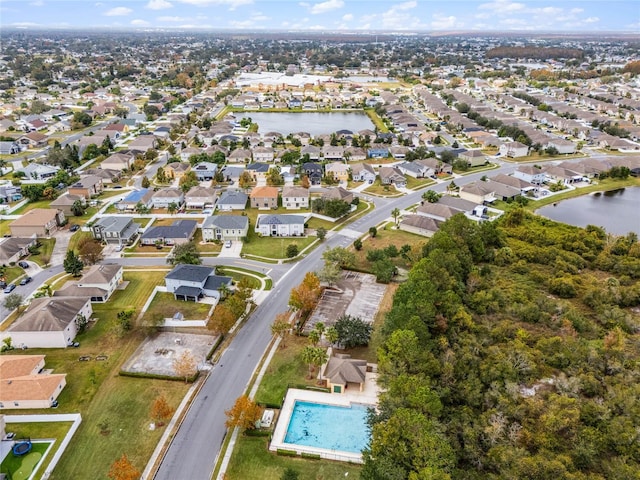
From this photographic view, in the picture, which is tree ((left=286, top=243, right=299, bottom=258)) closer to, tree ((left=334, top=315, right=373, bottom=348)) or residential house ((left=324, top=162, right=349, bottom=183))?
tree ((left=334, top=315, right=373, bottom=348))

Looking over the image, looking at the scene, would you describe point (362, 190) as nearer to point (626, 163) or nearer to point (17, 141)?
point (626, 163)

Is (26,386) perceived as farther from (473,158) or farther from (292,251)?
(473,158)

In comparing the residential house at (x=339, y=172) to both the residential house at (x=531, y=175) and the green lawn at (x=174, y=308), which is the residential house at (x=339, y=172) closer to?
the residential house at (x=531, y=175)

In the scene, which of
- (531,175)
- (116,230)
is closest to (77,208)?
(116,230)

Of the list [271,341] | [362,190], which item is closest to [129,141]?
[362,190]

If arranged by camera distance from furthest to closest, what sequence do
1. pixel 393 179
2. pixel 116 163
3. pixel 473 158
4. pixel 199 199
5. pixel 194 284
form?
pixel 473 158 → pixel 116 163 → pixel 393 179 → pixel 199 199 → pixel 194 284

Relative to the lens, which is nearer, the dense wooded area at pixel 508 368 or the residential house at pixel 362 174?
the dense wooded area at pixel 508 368

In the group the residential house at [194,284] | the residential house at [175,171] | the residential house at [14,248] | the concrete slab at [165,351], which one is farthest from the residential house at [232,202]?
the concrete slab at [165,351]
